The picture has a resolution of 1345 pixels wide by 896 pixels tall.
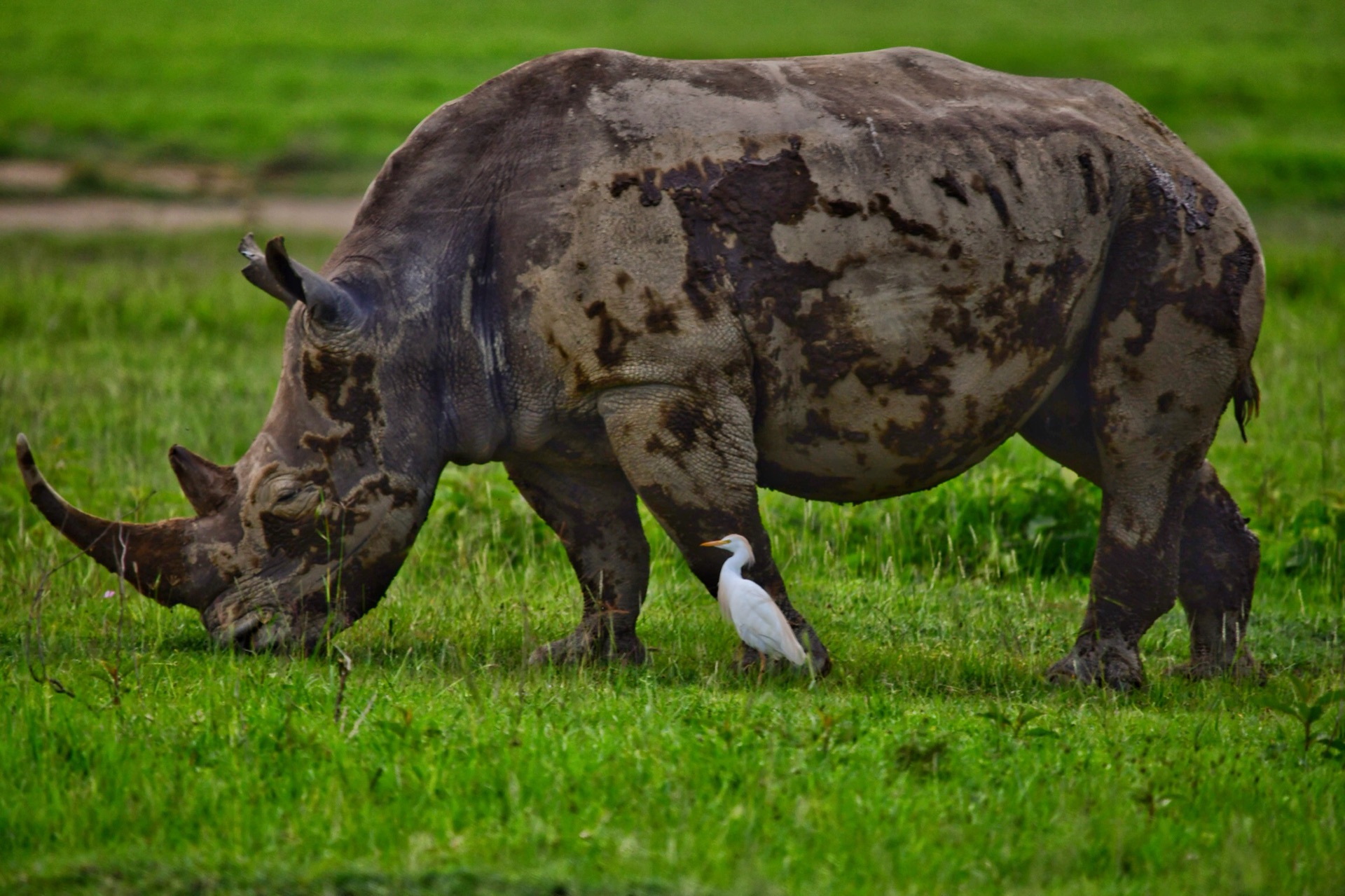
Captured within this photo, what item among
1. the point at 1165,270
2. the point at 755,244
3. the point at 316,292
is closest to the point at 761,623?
the point at 755,244

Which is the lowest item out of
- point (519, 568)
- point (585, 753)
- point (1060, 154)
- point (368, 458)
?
point (519, 568)

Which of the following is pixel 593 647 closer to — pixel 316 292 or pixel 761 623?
pixel 761 623

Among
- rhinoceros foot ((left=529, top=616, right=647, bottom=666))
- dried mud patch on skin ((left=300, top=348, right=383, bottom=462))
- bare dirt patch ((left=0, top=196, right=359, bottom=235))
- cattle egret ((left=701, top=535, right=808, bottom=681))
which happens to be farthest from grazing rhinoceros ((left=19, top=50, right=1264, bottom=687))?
bare dirt patch ((left=0, top=196, right=359, bottom=235))

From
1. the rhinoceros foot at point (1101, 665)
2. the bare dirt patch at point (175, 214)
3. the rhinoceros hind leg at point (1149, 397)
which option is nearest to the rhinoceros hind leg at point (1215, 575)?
the rhinoceros hind leg at point (1149, 397)

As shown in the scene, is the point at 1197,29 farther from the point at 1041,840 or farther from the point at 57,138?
the point at 1041,840

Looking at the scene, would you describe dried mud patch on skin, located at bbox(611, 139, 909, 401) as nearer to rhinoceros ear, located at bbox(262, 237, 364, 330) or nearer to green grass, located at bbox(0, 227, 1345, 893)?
rhinoceros ear, located at bbox(262, 237, 364, 330)

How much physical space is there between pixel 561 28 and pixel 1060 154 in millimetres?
31528

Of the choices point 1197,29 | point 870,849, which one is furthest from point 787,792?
point 1197,29

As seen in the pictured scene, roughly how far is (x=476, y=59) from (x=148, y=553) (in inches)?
1093

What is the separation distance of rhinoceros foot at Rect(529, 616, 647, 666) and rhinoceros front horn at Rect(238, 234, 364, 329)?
5.04 ft

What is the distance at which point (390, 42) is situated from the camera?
3478cm

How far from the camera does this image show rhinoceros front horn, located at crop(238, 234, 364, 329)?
17.7 feet

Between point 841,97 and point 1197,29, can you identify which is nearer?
point 841,97

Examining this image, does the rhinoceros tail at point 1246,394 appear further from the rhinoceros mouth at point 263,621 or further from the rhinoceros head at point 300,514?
the rhinoceros mouth at point 263,621
